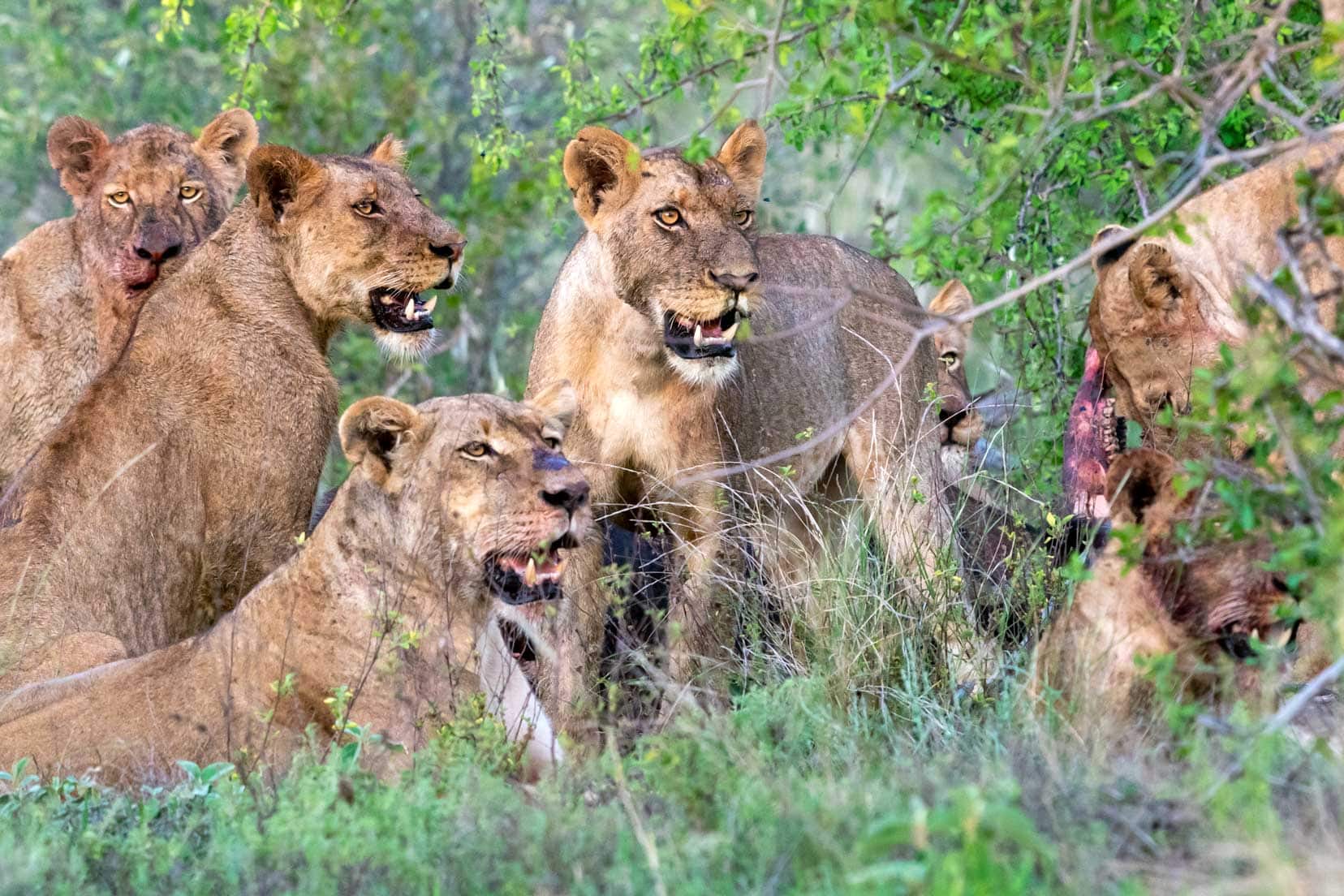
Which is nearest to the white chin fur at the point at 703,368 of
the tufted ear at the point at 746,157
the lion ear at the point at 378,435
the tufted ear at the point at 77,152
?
the tufted ear at the point at 746,157

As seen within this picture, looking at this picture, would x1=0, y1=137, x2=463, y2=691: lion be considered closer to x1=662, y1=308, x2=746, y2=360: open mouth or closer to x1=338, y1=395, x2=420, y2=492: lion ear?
x1=662, y1=308, x2=746, y2=360: open mouth

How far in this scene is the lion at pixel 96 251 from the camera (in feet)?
24.4

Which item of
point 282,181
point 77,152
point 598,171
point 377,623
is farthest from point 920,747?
point 77,152

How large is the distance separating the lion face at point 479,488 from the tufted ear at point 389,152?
2138mm

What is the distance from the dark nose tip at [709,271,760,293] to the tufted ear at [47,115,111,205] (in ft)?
9.65

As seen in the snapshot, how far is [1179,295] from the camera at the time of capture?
20.5ft

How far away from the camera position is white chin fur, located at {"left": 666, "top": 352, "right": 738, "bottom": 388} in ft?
20.6

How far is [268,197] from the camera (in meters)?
6.70

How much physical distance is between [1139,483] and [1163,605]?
1.04ft

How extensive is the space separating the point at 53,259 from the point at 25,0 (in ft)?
19.1

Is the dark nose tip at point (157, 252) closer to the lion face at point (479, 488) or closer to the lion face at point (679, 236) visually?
the lion face at point (679, 236)

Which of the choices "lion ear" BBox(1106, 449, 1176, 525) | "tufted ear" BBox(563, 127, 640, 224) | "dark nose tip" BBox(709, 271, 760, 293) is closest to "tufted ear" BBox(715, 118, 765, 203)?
"tufted ear" BBox(563, 127, 640, 224)

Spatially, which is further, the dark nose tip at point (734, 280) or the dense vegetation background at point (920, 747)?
the dark nose tip at point (734, 280)

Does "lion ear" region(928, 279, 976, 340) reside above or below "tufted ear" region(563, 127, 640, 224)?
below
